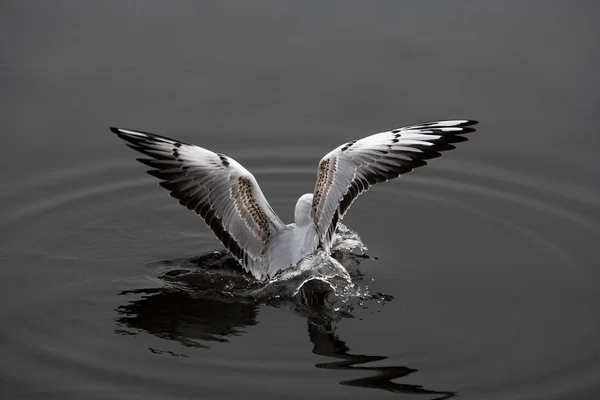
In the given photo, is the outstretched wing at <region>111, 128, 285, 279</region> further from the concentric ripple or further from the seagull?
the concentric ripple

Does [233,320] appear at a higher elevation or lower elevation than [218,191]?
lower

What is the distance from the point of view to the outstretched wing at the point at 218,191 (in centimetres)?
838

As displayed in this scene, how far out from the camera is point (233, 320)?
302 inches

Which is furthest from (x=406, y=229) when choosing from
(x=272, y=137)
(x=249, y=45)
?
(x=249, y=45)

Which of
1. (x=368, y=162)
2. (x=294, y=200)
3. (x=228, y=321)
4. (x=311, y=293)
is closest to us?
(x=228, y=321)

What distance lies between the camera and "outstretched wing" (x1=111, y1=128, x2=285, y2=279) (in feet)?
27.5

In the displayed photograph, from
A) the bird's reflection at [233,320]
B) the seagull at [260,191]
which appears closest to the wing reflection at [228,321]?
the bird's reflection at [233,320]

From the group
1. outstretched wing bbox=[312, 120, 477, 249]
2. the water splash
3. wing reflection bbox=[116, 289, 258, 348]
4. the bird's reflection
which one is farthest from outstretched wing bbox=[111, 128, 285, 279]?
wing reflection bbox=[116, 289, 258, 348]

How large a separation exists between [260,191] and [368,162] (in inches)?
39.6

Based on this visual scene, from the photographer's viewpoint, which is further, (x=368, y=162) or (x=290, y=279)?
Answer: (x=368, y=162)

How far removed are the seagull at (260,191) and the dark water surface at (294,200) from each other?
18.2 inches

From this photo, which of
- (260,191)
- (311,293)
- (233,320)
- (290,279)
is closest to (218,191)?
(260,191)

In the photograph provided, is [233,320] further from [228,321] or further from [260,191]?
[260,191]

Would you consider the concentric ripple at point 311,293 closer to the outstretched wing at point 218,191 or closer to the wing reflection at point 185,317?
the wing reflection at point 185,317
